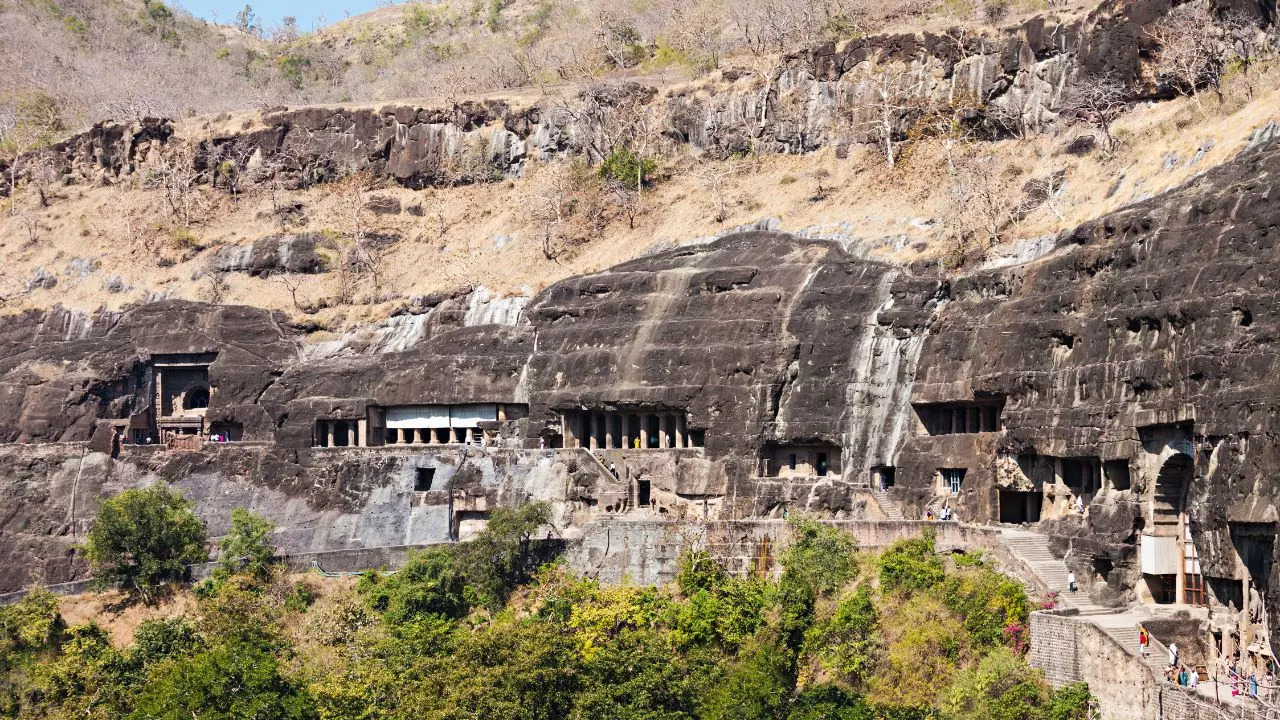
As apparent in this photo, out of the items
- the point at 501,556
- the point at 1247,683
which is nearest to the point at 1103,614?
the point at 1247,683

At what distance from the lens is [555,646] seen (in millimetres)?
48500

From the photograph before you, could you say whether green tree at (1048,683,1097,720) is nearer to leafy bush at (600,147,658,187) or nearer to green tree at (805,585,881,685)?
green tree at (805,585,881,685)

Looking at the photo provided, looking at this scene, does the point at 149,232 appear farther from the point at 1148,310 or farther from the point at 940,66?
the point at 1148,310

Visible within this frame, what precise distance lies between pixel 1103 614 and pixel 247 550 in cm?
3363

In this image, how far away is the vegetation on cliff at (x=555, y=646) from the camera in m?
47.3

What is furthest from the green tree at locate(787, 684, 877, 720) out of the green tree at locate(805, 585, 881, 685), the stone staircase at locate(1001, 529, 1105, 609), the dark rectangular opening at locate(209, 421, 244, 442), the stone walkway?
the dark rectangular opening at locate(209, 421, 244, 442)

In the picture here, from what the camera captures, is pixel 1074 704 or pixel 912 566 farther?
→ pixel 912 566

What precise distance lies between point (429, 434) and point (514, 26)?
3349 inches

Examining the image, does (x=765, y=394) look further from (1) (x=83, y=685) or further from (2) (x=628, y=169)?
(2) (x=628, y=169)

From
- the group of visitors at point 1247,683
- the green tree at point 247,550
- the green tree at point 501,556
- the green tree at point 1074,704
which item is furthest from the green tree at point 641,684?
the green tree at point 247,550

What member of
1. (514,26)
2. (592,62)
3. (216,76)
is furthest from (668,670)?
(514,26)

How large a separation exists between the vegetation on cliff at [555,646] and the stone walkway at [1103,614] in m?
1.40

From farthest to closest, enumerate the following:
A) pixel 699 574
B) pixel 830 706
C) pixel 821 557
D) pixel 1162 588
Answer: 1. pixel 699 574
2. pixel 821 557
3. pixel 1162 588
4. pixel 830 706

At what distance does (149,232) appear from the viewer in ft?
334
